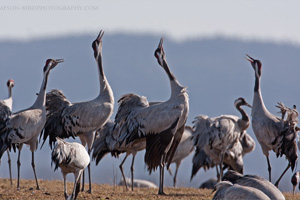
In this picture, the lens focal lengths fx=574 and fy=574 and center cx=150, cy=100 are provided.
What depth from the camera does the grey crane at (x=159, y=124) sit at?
396 inches

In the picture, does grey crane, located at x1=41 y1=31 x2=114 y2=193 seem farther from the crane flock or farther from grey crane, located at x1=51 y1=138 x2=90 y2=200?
grey crane, located at x1=51 y1=138 x2=90 y2=200

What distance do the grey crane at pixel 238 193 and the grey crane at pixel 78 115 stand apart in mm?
4043

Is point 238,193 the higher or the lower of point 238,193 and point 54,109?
the lower

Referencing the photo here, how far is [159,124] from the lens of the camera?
10.1 meters

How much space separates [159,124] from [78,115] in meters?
1.69

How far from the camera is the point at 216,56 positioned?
193750 millimetres

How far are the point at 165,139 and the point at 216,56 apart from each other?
186 meters

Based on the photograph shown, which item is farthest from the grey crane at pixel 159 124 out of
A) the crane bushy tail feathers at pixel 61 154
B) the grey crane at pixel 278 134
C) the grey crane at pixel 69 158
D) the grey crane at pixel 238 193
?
the grey crane at pixel 238 193

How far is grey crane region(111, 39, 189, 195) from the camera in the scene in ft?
33.0

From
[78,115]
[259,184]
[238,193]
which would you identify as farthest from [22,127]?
[238,193]

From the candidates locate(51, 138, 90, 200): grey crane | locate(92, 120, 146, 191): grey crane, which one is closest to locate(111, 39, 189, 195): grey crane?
locate(92, 120, 146, 191): grey crane

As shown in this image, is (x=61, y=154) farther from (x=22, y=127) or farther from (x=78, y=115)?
(x=78, y=115)

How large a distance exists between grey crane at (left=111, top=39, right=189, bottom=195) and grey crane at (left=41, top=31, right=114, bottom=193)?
0.63 meters

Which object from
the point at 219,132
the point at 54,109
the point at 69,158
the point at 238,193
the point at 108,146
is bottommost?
the point at 238,193
